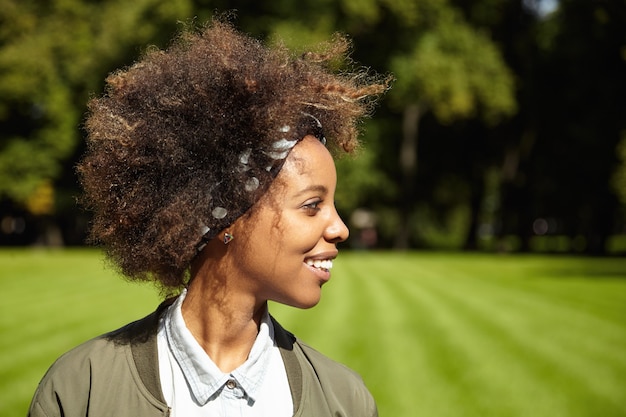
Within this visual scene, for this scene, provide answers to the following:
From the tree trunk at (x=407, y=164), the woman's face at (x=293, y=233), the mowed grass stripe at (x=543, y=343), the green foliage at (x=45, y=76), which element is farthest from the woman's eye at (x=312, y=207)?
the tree trunk at (x=407, y=164)

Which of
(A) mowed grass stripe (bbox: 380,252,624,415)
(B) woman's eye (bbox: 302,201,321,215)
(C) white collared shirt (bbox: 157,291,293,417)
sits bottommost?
(A) mowed grass stripe (bbox: 380,252,624,415)

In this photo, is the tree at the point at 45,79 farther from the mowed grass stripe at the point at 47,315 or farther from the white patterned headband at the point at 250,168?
the white patterned headband at the point at 250,168

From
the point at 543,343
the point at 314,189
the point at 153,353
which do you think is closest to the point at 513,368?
the point at 543,343

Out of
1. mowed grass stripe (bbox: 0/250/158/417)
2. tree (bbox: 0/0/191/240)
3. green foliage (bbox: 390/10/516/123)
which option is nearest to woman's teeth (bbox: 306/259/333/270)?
mowed grass stripe (bbox: 0/250/158/417)

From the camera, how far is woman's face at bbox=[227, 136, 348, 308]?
2.28m

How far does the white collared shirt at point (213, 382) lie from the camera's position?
7.19ft

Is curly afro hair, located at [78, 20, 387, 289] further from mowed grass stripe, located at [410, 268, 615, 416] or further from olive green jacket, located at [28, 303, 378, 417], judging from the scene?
mowed grass stripe, located at [410, 268, 615, 416]

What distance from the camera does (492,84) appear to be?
3164 centimetres

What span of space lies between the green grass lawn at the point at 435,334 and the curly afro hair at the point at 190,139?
18.5 feet

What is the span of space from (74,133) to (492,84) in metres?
21.2

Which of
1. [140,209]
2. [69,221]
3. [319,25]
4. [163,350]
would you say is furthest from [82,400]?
[69,221]

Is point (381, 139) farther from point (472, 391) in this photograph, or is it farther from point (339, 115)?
point (339, 115)

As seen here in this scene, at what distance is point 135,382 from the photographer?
2.15 metres

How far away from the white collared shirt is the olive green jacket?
0.05 m
